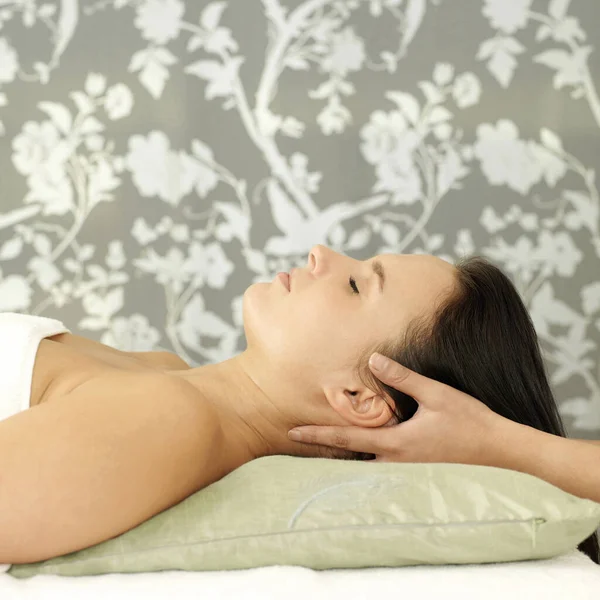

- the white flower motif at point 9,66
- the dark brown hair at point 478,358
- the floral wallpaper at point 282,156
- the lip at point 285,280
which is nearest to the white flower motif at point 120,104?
the floral wallpaper at point 282,156

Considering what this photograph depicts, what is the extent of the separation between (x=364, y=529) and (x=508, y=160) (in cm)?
179

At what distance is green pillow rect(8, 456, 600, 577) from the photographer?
950 millimetres

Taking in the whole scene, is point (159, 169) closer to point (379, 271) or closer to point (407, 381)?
point (379, 271)

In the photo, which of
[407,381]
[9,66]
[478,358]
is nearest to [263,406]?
[407,381]

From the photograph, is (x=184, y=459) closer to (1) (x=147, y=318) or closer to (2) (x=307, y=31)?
(1) (x=147, y=318)

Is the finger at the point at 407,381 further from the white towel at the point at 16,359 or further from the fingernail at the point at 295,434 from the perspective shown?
the white towel at the point at 16,359

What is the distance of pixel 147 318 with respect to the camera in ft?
8.16

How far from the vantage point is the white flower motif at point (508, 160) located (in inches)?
96.7

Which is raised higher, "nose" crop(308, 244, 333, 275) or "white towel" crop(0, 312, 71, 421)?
"nose" crop(308, 244, 333, 275)

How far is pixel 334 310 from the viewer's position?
4.45 ft

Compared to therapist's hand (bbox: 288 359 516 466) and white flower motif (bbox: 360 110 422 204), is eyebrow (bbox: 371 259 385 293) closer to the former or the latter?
therapist's hand (bbox: 288 359 516 466)

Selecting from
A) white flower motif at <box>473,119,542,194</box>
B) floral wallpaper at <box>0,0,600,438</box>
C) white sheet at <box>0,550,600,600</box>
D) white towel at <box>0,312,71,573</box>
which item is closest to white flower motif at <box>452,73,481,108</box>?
floral wallpaper at <box>0,0,600,438</box>

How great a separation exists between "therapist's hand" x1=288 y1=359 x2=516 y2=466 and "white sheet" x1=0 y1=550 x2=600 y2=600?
0.30m

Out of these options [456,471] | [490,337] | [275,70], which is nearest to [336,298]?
[490,337]
